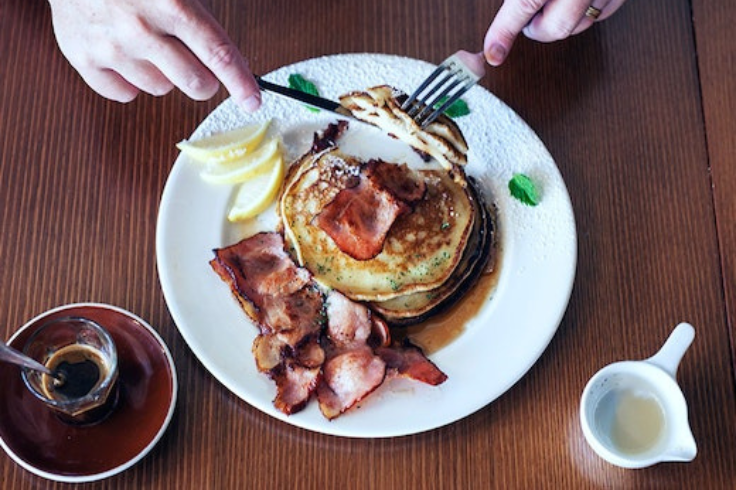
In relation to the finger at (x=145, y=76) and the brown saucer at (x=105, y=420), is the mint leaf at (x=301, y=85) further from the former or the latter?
the brown saucer at (x=105, y=420)

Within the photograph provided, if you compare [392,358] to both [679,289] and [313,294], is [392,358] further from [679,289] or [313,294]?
[679,289]

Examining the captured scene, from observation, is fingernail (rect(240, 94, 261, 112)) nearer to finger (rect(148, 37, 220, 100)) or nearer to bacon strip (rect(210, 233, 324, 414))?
finger (rect(148, 37, 220, 100))

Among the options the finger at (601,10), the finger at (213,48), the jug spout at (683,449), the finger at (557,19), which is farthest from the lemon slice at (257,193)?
the jug spout at (683,449)

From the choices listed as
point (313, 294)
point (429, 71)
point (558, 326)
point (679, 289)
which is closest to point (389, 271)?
point (313, 294)

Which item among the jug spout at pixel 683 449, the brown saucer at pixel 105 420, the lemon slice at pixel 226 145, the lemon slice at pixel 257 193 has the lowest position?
the brown saucer at pixel 105 420

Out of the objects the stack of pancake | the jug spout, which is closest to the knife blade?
the stack of pancake

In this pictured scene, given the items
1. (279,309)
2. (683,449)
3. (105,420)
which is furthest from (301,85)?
(683,449)
